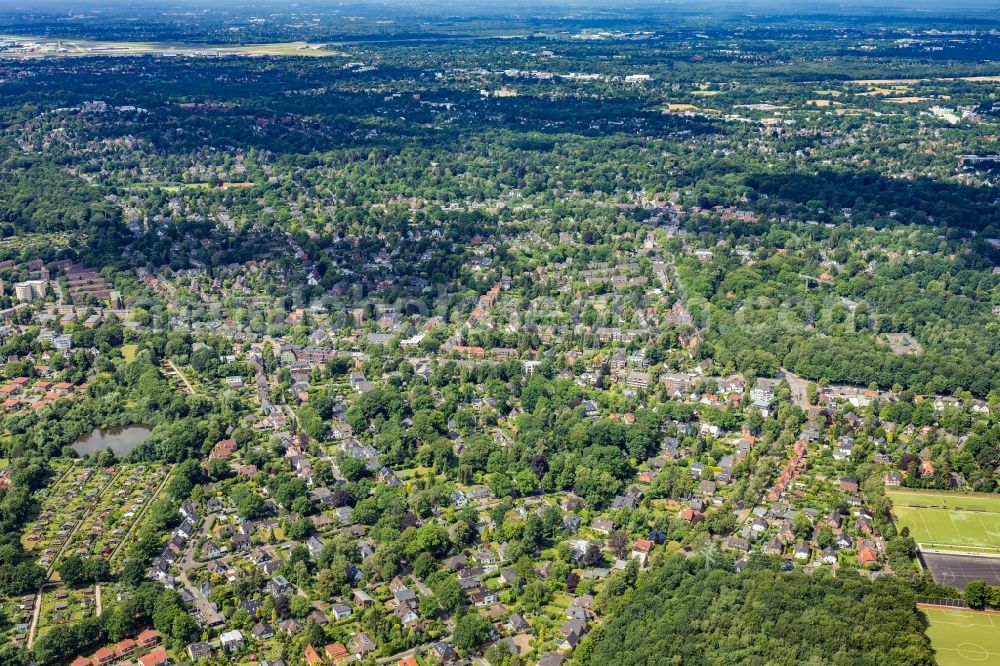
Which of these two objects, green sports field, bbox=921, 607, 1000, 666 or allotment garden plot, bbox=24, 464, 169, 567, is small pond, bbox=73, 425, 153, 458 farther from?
green sports field, bbox=921, 607, 1000, 666

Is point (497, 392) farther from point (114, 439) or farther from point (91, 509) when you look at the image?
point (91, 509)

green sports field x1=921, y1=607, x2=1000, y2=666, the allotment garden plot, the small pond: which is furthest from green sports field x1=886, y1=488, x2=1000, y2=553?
the small pond

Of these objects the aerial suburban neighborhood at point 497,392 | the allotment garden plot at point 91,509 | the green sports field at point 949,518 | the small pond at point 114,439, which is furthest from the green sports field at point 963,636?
the small pond at point 114,439

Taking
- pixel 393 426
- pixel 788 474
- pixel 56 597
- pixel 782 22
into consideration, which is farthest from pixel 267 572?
pixel 782 22

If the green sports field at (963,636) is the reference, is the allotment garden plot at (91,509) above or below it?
above

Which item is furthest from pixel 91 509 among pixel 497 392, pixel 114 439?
pixel 497 392

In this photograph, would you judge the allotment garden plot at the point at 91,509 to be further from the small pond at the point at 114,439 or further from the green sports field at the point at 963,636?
the green sports field at the point at 963,636
